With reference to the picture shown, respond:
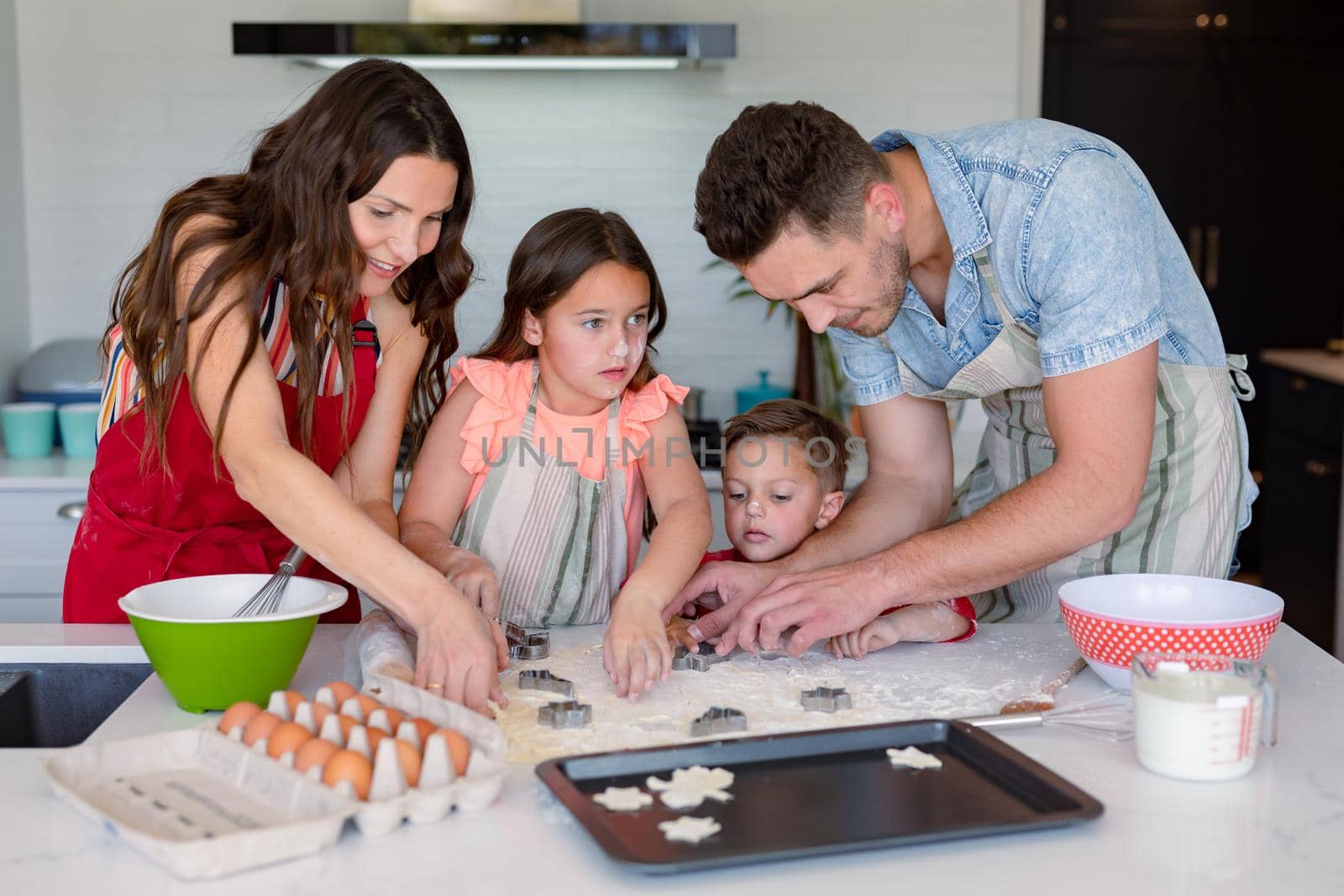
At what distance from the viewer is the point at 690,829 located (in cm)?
97

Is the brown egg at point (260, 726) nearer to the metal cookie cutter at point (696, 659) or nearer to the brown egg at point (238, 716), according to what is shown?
the brown egg at point (238, 716)

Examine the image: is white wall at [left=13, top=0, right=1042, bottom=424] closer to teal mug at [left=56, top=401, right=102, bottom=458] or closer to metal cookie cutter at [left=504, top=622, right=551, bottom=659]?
teal mug at [left=56, top=401, right=102, bottom=458]

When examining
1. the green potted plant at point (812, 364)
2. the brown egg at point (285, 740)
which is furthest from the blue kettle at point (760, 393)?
the brown egg at point (285, 740)

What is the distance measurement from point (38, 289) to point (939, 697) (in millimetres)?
2803

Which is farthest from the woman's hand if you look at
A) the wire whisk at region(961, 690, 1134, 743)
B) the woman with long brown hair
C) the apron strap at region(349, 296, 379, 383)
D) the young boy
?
the young boy

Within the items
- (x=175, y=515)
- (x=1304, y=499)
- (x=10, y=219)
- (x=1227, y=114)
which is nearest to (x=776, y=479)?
(x=175, y=515)

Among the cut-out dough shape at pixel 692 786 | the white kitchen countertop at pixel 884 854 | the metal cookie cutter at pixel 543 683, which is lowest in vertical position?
the metal cookie cutter at pixel 543 683

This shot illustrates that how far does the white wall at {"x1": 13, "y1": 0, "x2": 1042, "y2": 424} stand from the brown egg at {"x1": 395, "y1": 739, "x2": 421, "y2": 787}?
2392 millimetres

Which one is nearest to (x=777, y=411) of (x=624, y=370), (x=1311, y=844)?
(x=624, y=370)

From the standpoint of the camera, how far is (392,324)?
179cm

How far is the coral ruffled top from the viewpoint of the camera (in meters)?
1.89

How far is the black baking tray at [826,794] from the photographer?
95 centimetres

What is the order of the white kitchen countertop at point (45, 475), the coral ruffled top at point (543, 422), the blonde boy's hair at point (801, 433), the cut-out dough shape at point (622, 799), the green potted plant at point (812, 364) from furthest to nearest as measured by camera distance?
the green potted plant at point (812, 364)
the white kitchen countertop at point (45, 475)
the blonde boy's hair at point (801, 433)
the coral ruffled top at point (543, 422)
the cut-out dough shape at point (622, 799)

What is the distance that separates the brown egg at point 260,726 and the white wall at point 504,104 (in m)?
2.32
